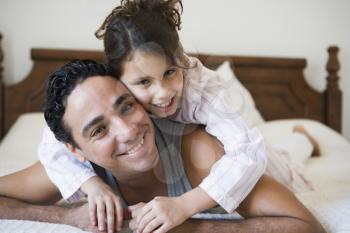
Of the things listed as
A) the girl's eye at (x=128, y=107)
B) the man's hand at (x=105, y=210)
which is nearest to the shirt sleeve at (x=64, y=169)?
the man's hand at (x=105, y=210)

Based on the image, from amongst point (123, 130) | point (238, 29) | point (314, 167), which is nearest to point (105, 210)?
point (123, 130)

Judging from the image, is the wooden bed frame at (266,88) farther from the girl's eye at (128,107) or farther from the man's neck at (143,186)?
the girl's eye at (128,107)

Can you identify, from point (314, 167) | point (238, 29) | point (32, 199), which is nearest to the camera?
point (32, 199)

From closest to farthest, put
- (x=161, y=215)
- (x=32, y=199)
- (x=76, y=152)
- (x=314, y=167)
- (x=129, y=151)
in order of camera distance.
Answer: (x=161, y=215), (x=129, y=151), (x=76, y=152), (x=32, y=199), (x=314, y=167)

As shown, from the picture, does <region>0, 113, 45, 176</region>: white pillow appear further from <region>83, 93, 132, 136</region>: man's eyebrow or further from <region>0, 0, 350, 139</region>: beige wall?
<region>83, 93, 132, 136</region>: man's eyebrow

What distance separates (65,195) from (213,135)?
1.46ft

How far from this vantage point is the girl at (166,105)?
3.17 feet

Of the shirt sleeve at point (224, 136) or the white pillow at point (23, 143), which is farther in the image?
the white pillow at point (23, 143)

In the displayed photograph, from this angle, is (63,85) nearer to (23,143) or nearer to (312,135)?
(23,143)

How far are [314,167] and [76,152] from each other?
1.20m

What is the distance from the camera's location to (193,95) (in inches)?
43.9

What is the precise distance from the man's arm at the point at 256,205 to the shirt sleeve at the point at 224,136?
37mm

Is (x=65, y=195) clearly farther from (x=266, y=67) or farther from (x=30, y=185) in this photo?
(x=266, y=67)

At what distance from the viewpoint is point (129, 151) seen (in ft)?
3.33
